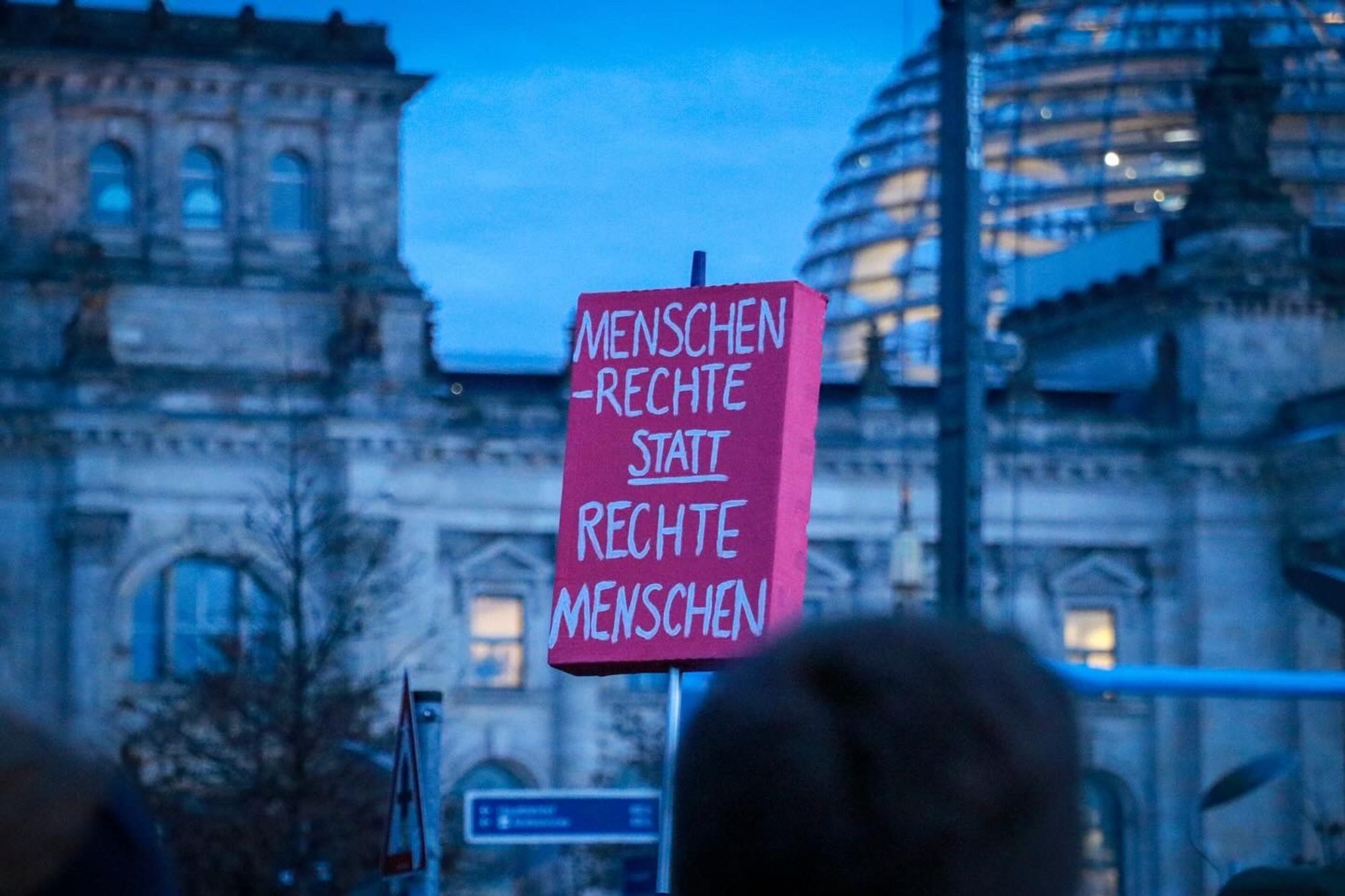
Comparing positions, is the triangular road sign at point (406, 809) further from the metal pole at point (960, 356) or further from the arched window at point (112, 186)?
the arched window at point (112, 186)

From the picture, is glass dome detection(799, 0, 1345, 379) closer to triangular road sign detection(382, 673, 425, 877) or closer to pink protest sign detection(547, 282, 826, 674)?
triangular road sign detection(382, 673, 425, 877)

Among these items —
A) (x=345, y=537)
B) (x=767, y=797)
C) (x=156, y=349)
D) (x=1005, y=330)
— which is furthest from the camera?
(x=1005, y=330)

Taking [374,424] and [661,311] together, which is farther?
[374,424]

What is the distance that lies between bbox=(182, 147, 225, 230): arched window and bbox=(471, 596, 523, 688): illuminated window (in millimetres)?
7338

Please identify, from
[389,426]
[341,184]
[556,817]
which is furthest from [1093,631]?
[556,817]

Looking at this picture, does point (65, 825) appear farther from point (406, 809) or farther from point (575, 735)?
point (575, 735)

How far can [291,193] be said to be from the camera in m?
51.4

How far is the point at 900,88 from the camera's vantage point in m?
86.3

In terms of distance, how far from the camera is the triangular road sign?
1194 centimetres

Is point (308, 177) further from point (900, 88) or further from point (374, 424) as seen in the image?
point (900, 88)

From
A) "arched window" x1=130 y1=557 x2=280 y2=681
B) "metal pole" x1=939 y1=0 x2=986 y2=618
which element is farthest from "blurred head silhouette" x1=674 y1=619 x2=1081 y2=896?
"arched window" x1=130 y1=557 x2=280 y2=681

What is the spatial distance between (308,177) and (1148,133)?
3143cm

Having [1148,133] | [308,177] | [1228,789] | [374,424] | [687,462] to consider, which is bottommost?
[1228,789]

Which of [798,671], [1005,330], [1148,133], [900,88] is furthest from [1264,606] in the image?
[798,671]
